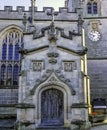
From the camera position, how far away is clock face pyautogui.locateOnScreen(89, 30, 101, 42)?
26.8m

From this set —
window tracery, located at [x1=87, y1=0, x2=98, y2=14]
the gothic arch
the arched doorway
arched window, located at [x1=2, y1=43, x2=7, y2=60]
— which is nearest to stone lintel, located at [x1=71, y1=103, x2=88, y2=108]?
the gothic arch

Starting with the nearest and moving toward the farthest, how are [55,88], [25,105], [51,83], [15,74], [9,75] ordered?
[25,105] < [51,83] < [55,88] < [9,75] < [15,74]

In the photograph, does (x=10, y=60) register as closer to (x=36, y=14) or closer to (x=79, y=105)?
(x=36, y=14)

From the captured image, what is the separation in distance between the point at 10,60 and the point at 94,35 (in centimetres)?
816

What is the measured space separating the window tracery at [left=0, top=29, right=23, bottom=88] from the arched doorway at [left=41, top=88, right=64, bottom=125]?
6801mm

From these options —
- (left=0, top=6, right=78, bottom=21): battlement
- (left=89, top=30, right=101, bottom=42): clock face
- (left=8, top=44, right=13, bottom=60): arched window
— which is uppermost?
(left=0, top=6, right=78, bottom=21): battlement

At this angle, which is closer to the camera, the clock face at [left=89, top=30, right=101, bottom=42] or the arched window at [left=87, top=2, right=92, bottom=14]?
the clock face at [left=89, top=30, right=101, bottom=42]

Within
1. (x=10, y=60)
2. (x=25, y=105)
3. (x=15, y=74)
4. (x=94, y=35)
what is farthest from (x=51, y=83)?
(x=94, y=35)

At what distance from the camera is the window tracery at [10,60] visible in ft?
82.3

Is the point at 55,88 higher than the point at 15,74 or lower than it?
lower

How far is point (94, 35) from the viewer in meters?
26.9

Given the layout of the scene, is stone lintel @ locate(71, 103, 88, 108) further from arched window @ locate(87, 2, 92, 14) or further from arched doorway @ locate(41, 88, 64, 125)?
arched window @ locate(87, 2, 92, 14)

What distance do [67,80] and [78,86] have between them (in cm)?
79

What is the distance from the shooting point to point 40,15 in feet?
87.9
